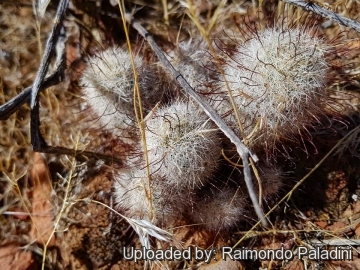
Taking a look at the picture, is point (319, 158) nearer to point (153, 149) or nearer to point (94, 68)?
point (153, 149)

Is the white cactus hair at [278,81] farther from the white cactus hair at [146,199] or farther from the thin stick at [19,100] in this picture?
the thin stick at [19,100]

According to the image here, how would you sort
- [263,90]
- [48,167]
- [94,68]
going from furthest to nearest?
[48,167] → [94,68] → [263,90]

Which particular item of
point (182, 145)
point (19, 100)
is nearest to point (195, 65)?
point (182, 145)

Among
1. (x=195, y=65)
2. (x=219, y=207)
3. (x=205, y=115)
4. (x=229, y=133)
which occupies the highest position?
(x=195, y=65)

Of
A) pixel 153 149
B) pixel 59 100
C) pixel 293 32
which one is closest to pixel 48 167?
pixel 59 100

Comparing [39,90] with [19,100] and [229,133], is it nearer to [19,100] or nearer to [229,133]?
[19,100]

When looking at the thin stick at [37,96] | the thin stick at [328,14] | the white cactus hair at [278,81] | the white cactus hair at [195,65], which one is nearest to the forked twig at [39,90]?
the thin stick at [37,96]

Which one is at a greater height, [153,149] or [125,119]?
[125,119]

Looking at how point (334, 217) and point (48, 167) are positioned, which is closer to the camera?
point (334, 217)
